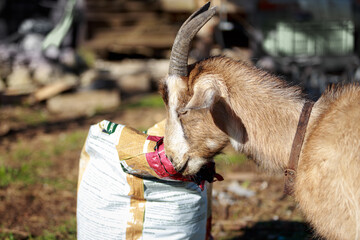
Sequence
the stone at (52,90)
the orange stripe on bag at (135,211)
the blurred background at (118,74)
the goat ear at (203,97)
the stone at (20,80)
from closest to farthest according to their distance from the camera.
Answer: the goat ear at (203,97) < the orange stripe on bag at (135,211) < the blurred background at (118,74) < the stone at (52,90) < the stone at (20,80)

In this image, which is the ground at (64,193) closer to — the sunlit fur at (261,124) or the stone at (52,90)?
the sunlit fur at (261,124)

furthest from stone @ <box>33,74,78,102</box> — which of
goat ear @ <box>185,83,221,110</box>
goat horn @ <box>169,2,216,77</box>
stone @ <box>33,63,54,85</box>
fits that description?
goat ear @ <box>185,83,221,110</box>

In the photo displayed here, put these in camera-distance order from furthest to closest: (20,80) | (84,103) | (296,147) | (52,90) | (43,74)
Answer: (43,74), (20,80), (52,90), (84,103), (296,147)

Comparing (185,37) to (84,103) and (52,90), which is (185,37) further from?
(52,90)

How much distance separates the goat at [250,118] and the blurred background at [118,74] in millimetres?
1536

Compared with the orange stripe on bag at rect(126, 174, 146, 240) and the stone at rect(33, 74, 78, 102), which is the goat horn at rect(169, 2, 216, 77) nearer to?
the orange stripe on bag at rect(126, 174, 146, 240)

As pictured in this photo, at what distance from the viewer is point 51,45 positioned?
11422mm

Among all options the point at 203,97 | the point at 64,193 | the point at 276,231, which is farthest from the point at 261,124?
the point at 64,193

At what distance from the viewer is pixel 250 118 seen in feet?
9.84

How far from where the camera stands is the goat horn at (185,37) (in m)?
2.87

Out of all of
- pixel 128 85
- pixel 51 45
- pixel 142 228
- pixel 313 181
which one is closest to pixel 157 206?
pixel 142 228

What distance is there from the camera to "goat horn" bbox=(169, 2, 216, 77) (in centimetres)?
287

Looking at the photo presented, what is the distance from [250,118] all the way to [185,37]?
2.43ft

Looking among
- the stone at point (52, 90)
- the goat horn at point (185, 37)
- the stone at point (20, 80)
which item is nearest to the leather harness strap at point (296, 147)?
the goat horn at point (185, 37)
